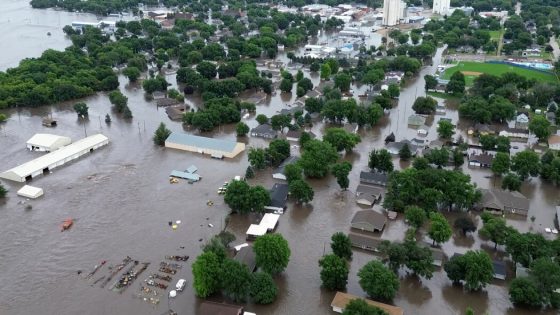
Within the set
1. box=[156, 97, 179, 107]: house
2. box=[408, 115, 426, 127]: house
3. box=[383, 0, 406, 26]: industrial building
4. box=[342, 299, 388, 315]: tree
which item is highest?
box=[383, 0, 406, 26]: industrial building

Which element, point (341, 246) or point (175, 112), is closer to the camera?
point (341, 246)

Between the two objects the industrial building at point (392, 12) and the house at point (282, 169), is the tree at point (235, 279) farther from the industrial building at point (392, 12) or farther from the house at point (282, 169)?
the industrial building at point (392, 12)

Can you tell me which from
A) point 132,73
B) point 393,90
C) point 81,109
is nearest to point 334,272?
point 393,90

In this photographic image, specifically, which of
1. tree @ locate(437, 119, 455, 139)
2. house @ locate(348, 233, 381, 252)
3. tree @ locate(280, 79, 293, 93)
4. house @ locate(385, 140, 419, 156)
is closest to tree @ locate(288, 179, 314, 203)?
house @ locate(348, 233, 381, 252)

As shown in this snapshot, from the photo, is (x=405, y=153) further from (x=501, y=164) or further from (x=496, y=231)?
(x=496, y=231)

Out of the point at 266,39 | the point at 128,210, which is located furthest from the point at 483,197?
the point at 266,39

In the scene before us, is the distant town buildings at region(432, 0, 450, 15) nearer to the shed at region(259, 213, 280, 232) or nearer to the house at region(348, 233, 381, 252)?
the shed at region(259, 213, 280, 232)

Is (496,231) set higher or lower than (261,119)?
lower
